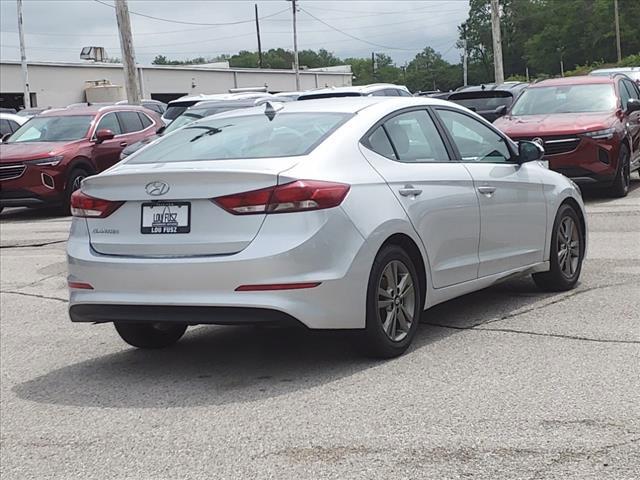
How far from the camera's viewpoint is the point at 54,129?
18.2 metres

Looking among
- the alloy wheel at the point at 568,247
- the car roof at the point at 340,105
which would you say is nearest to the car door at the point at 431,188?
the car roof at the point at 340,105

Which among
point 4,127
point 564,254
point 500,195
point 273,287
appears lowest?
point 564,254

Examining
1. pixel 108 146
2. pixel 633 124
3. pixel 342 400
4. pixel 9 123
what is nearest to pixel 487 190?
pixel 342 400

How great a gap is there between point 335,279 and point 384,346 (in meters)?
0.65

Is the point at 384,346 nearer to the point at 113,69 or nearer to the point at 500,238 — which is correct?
the point at 500,238

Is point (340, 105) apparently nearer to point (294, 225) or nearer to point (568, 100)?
point (294, 225)

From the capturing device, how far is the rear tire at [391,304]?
5.84m

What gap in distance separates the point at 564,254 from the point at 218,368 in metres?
3.27

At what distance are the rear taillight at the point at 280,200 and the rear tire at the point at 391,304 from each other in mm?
568

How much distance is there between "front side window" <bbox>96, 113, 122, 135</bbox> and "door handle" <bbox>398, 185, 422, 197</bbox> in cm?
1307

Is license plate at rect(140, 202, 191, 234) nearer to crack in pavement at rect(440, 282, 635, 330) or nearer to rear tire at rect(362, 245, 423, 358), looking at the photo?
rear tire at rect(362, 245, 423, 358)

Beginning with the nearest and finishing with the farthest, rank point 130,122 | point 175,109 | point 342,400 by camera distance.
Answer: point 342,400, point 130,122, point 175,109

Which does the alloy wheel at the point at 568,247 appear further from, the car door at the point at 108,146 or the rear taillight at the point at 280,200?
the car door at the point at 108,146

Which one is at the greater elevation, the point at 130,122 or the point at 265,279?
the point at 130,122
